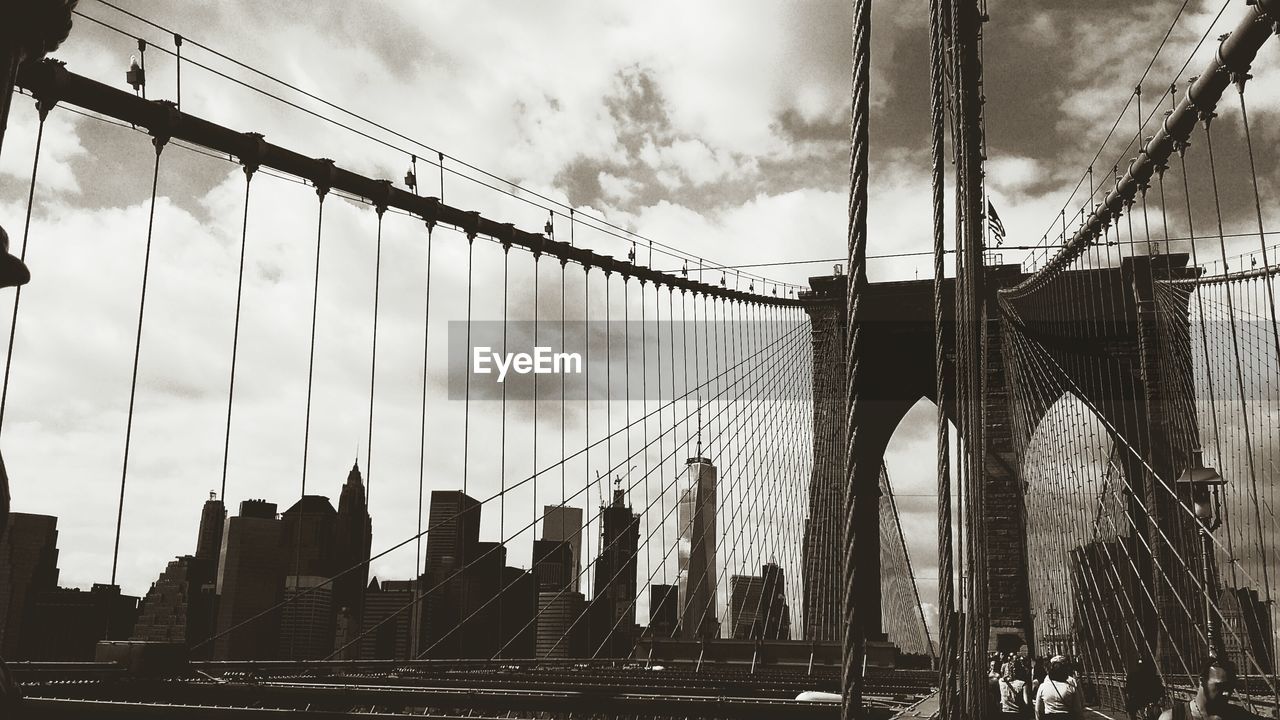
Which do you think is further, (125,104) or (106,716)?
(125,104)

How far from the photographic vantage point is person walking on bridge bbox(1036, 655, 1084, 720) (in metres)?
5.98

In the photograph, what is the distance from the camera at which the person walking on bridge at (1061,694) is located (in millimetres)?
5980

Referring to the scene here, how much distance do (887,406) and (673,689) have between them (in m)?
17.9

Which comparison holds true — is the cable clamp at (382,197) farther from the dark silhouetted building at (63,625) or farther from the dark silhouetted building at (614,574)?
the dark silhouetted building at (63,625)

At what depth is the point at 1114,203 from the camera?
1234 cm

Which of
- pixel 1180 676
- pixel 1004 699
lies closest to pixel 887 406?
pixel 1180 676

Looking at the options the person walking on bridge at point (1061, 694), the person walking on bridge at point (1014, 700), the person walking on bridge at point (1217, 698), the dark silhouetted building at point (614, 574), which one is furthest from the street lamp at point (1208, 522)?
the dark silhouetted building at point (614, 574)

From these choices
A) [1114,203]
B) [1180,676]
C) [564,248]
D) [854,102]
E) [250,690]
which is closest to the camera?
[854,102]

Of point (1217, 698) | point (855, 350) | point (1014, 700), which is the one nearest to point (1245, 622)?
point (1014, 700)

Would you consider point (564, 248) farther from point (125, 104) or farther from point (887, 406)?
point (887, 406)

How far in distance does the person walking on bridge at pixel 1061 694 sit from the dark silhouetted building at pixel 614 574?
931 cm

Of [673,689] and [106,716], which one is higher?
[106,716]

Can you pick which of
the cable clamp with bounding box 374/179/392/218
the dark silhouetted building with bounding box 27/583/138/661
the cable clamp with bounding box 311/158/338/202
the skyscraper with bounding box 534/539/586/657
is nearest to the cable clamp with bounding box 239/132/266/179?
the cable clamp with bounding box 311/158/338/202

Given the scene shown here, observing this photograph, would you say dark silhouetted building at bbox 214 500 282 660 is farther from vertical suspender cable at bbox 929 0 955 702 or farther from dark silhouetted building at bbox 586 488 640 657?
vertical suspender cable at bbox 929 0 955 702
